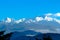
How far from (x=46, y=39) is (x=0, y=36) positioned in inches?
912

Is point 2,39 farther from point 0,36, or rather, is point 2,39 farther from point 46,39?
point 46,39

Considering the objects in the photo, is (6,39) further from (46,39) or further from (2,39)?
(46,39)

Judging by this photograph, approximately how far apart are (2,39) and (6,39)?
211 inches

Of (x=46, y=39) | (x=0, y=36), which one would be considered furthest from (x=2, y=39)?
(x=46, y=39)

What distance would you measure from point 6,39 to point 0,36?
337 centimetres

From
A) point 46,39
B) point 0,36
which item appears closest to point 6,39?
point 0,36

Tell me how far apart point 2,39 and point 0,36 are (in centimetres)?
462

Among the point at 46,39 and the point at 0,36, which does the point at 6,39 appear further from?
the point at 46,39

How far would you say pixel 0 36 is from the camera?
145750 mm

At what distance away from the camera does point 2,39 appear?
14150 centimetres

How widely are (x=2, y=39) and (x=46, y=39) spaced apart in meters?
20.9

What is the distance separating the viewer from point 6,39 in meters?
147
